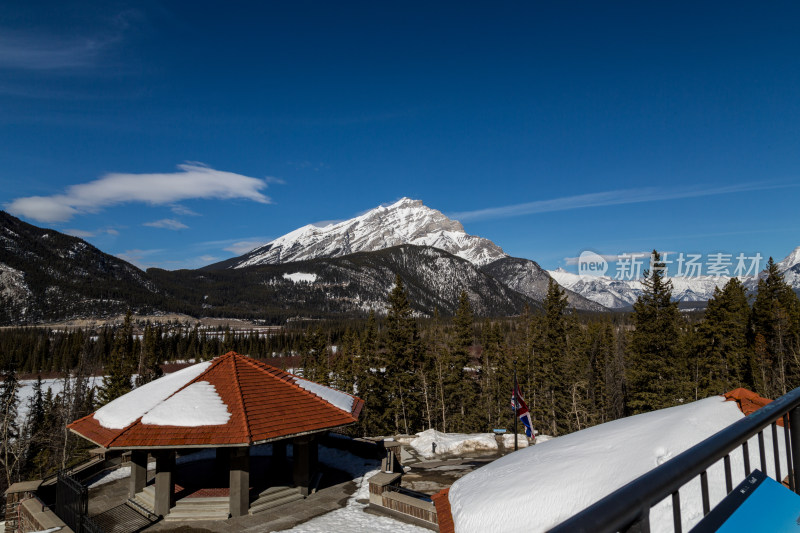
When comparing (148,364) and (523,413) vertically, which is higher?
(523,413)

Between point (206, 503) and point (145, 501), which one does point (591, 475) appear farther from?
point (145, 501)

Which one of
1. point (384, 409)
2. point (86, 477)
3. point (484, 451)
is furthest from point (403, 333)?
point (86, 477)

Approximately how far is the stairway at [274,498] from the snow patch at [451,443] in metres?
9.03

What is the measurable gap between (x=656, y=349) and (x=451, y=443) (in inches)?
753

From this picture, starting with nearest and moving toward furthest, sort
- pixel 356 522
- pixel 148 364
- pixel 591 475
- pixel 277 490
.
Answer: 1. pixel 591 475
2. pixel 356 522
3. pixel 277 490
4. pixel 148 364

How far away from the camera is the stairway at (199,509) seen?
44.4 feet

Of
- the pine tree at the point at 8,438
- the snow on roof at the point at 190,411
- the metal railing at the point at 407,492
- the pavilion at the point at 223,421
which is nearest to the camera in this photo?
the pavilion at the point at 223,421

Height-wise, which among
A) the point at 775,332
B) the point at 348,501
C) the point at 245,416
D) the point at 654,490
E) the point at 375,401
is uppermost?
the point at 654,490

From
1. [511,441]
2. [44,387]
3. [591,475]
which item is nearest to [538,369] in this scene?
[511,441]

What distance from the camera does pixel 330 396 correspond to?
58.4ft

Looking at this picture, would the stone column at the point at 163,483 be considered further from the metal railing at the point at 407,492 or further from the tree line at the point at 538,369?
the tree line at the point at 538,369

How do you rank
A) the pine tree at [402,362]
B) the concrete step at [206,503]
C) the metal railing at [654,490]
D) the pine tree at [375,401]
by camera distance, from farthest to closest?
1. the pine tree at [375,401]
2. the pine tree at [402,362]
3. the concrete step at [206,503]
4. the metal railing at [654,490]

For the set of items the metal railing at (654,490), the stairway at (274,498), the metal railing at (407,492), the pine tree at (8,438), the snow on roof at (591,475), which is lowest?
the pine tree at (8,438)

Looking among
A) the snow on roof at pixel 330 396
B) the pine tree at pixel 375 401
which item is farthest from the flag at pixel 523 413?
the pine tree at pixel 375 401
